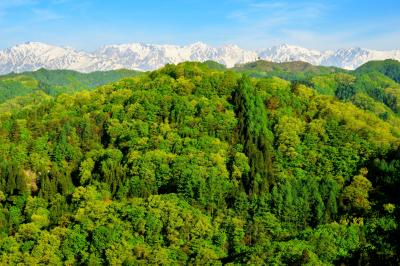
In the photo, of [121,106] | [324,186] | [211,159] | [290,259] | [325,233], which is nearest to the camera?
[290,259]

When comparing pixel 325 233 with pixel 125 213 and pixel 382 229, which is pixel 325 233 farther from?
pixel 125 213

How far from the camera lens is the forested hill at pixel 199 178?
8588 centimetres

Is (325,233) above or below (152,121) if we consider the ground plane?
below

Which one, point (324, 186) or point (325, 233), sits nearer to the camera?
point (325, 233)

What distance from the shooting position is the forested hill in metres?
85.9

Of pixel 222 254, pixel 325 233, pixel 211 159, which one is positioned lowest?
pixel 222 254

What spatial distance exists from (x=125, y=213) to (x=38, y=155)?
43.2 metres

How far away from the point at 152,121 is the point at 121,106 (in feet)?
41.9

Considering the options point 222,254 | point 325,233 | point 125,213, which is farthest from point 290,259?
point 125,213

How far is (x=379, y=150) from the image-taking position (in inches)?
4262

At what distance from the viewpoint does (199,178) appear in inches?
4021

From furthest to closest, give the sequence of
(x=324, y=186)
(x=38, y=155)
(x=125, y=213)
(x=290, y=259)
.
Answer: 1. (x=38, y=155)
2. (x=324, y=186)
3. (x=125, y=213)
4. (x=290, y=259)

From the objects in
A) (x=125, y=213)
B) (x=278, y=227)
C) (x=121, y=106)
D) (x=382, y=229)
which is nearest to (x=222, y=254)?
(x=278, y=227)

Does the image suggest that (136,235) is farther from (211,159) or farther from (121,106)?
(121,106)
